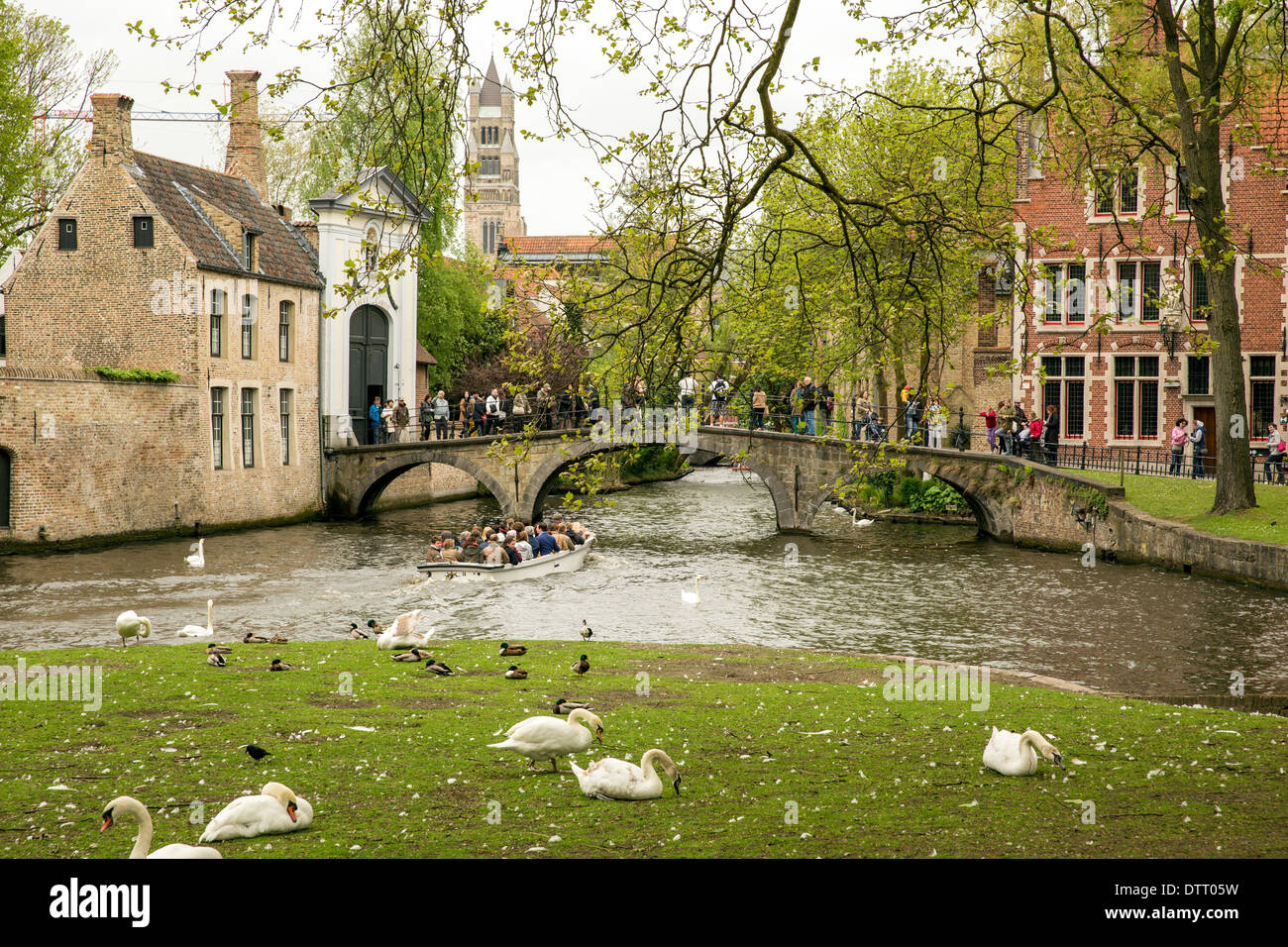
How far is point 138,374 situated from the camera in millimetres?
29688

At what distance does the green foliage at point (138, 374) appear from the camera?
1138 inches

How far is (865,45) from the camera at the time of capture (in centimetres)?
945

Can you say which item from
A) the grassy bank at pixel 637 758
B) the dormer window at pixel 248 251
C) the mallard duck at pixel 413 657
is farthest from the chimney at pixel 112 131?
the mallard duck at pixel 413 657

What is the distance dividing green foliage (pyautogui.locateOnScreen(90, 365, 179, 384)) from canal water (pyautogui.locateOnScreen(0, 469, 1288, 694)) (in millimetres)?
4170

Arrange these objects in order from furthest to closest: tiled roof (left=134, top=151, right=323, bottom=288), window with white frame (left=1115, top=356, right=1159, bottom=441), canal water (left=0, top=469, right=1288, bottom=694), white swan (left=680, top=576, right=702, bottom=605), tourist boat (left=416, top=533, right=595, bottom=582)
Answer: window with white frame (left=1115, top=356, right=1159, bottom=441) < tiled roof (left=134, top=151, right=323, bottom=288) < tourist boat (left=416, top=533, right=595, bottom=582) < white swan (left=680, top=576, right=702, bottom=605) < canal water (left=0, top=469, right=1288, bottom=694)

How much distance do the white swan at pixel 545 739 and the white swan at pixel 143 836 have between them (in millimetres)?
2313

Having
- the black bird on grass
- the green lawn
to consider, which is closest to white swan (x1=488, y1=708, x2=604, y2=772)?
the black bird on grass

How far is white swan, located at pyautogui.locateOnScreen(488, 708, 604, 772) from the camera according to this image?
7516mm

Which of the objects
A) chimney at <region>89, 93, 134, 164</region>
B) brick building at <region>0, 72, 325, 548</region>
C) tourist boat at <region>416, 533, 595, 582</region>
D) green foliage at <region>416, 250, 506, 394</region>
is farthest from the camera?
green foliage at <region>416, 250, 506, 394</region>

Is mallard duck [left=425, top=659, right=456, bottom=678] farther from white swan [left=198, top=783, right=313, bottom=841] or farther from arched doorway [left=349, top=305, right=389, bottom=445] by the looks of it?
arched doorway [left=349, top=305, right=389, bottom=445]

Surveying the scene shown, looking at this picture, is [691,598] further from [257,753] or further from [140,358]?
[140,358]
